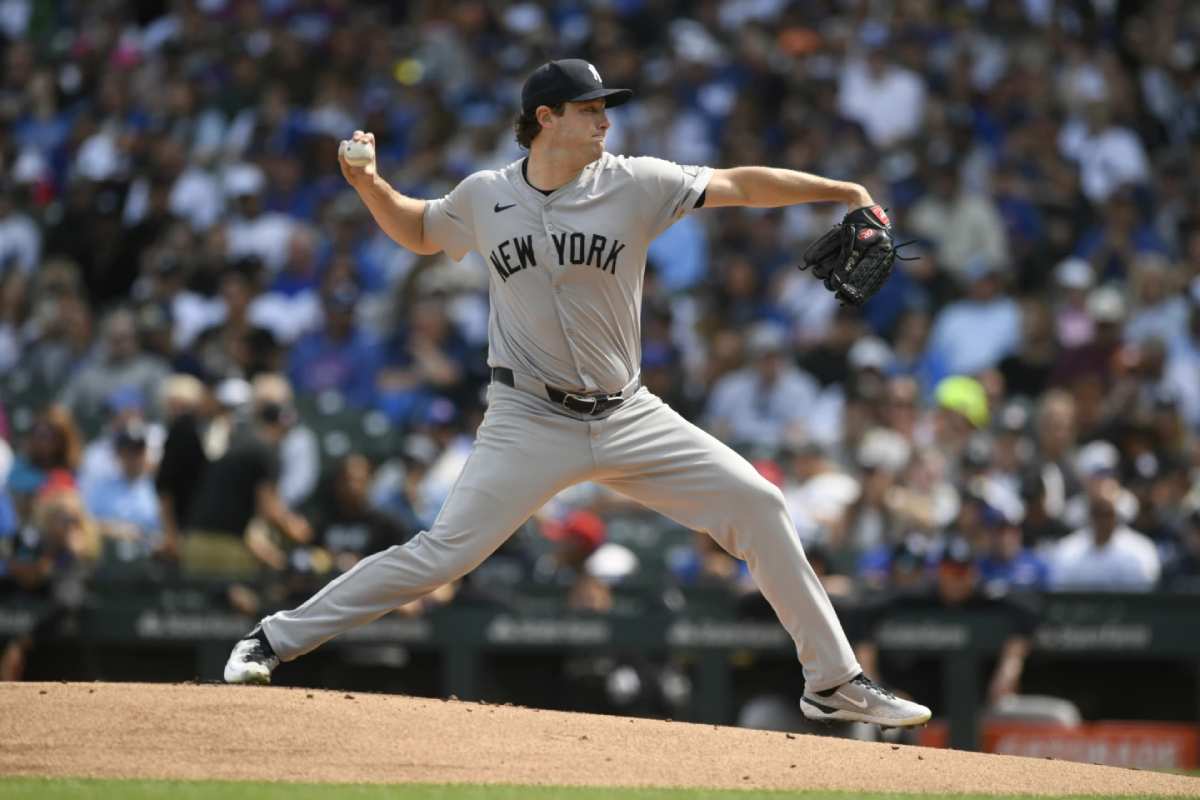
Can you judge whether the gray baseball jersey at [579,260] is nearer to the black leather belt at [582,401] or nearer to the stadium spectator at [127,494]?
the black leather belt at [582,401]

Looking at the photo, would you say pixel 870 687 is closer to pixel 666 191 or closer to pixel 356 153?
pixel 666 191

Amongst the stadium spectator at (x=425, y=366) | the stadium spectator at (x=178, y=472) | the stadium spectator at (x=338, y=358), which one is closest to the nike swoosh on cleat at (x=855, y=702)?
the stadium spectator at (x=178, y=472)

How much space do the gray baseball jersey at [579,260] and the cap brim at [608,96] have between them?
0.61 feet

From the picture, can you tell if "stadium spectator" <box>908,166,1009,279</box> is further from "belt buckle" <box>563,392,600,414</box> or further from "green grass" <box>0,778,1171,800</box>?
"green grass" <box>0,778,1171,800</box>

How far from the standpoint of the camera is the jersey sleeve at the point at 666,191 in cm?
588

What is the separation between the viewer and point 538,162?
5.93 meters

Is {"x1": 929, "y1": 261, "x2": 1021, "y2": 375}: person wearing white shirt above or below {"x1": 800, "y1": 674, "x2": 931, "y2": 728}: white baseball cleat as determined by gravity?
below

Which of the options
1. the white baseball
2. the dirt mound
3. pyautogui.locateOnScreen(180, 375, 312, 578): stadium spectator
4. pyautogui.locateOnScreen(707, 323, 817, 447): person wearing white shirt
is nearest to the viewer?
the dirt mound

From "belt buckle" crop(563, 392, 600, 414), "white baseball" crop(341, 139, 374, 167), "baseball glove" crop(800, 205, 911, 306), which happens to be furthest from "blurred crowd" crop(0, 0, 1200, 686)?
"white baseball" crop(341, 139, 374, 167)

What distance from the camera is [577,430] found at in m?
5.84

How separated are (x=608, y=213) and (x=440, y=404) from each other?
231 inches

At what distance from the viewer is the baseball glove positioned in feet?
19.2

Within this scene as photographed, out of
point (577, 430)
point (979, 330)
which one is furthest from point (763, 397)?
point (577, 430)

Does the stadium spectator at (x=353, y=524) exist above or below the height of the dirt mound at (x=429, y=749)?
below
